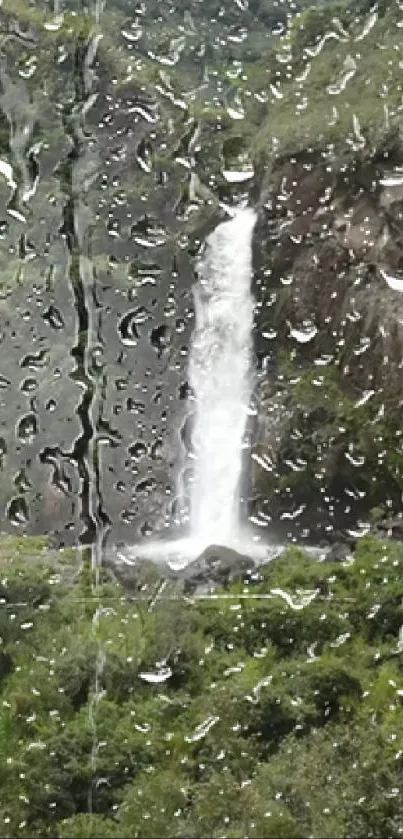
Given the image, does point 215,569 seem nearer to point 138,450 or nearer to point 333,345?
point 138,450

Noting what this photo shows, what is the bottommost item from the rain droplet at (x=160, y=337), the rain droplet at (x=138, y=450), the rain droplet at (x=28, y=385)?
the rain droplet at (x=138, y=450)

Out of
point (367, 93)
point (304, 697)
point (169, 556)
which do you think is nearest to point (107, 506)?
point (169, 556)

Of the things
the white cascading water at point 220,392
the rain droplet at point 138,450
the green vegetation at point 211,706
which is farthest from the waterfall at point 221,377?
the green vegetation at point 211,706

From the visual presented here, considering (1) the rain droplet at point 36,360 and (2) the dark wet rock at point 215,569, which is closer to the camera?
(2) the dark wet rock at point 215,569

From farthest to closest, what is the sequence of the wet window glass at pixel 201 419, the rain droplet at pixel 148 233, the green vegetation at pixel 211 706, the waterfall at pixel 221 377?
the rain droplet at pixel 148 233 → the waterfall at pixel 221 377 → the wet window glass at pixel 201 419 → the green vegetation at pixel 211 706

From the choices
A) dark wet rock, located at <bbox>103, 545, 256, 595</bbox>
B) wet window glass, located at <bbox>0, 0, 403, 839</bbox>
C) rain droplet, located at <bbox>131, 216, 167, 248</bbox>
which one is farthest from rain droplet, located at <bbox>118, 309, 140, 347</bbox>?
dark wet rock, located at <bbox>103, 545, 256, 595</bbox>

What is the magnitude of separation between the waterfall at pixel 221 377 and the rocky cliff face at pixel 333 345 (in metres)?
0.21

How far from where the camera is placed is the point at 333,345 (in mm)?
7215

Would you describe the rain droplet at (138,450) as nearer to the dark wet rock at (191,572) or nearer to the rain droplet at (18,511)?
the rain droplet at (18,511)

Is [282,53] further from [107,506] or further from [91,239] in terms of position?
[107,506]

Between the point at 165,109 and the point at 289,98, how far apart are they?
5.78 ft

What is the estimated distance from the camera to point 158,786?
11.0 feet

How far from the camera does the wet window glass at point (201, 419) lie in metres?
3.60

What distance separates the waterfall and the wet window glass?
21 millimetres
